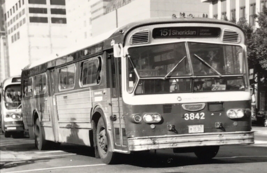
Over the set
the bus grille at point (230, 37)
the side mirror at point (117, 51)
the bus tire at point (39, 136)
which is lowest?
the bus tire at point (39, 136)

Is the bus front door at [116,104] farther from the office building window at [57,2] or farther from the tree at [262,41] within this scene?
the office building window at [57,2]

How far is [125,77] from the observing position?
973 cm

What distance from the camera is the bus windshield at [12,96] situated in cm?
2472

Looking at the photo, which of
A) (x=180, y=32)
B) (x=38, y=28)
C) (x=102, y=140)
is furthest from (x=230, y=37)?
(x=38, y=28)

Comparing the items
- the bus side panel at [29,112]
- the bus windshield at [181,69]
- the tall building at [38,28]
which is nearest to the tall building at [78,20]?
the tall building at [38,28]

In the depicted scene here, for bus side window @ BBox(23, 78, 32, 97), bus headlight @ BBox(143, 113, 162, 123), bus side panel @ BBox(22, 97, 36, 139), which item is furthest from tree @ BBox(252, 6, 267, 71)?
bus headlight @ BBox(143, 113, 162, 123)

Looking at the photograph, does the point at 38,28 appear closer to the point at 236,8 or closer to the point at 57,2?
the point at 57,2

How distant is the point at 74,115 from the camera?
42.8 ft

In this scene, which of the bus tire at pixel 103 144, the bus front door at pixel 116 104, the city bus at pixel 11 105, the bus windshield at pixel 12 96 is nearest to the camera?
the bus front door at pixel 116 104

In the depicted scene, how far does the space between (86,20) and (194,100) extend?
10720 cm

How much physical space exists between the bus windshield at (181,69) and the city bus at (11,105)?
1574cm

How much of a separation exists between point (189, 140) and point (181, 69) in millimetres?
1310

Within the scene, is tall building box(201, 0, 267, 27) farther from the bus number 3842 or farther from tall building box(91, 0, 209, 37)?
the bus number 3842

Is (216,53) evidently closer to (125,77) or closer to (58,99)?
(125,77)
